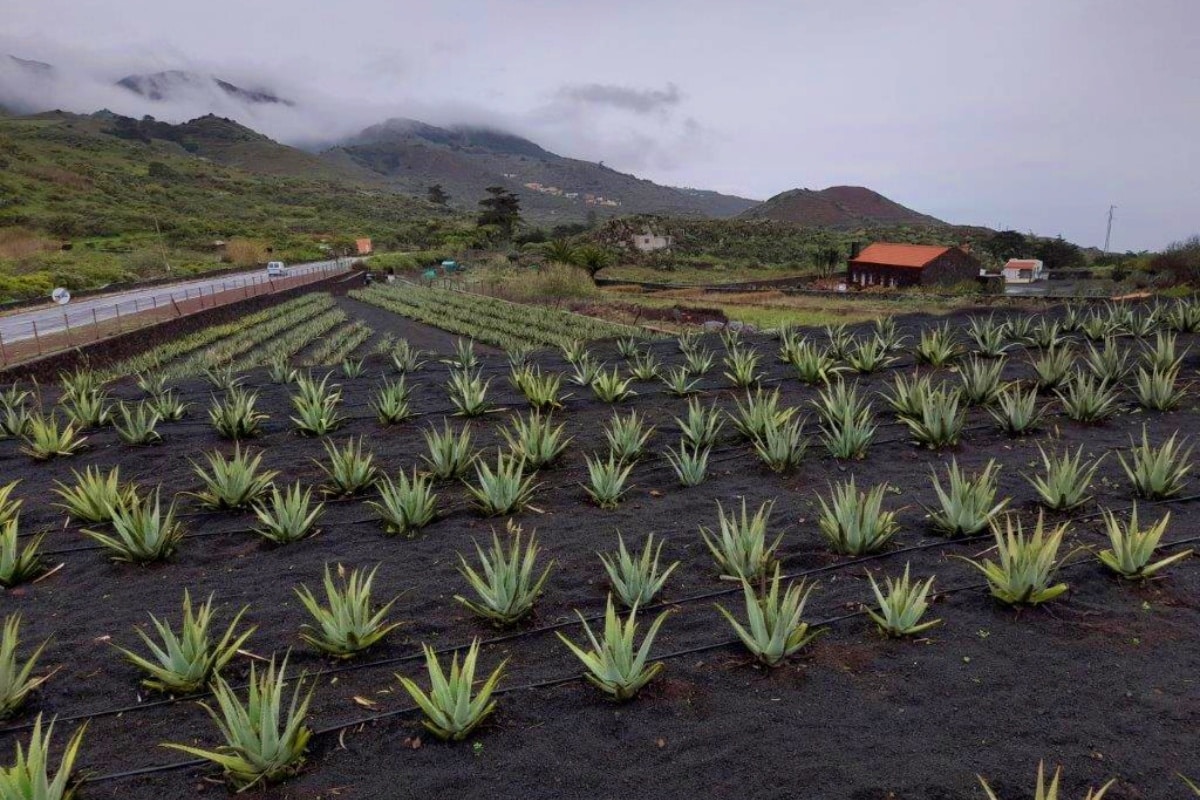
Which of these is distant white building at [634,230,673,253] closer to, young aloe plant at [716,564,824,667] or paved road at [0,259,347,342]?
paved road at [0,259,347,342]

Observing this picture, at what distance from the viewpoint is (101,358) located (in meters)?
17.0

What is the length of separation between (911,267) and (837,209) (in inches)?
3178

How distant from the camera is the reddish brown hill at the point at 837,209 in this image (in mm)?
109562

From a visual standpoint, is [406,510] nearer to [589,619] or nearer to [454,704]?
[589,619]

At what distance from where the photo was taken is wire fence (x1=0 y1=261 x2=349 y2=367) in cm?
1644

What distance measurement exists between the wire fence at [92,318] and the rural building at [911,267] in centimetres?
3434

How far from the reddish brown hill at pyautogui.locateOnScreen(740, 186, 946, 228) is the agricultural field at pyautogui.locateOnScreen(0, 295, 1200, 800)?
105185mm

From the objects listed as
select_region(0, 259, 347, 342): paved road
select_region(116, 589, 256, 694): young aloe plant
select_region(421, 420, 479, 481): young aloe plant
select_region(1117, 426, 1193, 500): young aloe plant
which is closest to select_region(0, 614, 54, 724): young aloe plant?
select_region(116, 589, 256, 694): young aloe plant

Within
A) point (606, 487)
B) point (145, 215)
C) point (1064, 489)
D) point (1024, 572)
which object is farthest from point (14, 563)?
point (145, 215)

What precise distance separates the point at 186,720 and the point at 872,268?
4602 centimetres

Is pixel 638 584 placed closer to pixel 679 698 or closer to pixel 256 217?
pixel 679 698

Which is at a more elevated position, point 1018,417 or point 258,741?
point 1018,417

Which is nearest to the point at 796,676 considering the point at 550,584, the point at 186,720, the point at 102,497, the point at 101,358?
the point at 550,584

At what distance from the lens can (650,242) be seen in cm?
6750
